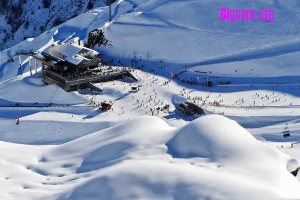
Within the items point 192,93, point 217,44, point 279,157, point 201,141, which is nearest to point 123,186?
point 201,141

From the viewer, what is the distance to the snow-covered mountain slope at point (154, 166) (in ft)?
54.1

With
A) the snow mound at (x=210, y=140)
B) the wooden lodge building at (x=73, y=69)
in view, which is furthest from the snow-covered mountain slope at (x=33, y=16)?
the snow mound at (x=210, y=140)

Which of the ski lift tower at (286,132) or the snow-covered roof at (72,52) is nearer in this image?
the ski lift tower at (286,132)

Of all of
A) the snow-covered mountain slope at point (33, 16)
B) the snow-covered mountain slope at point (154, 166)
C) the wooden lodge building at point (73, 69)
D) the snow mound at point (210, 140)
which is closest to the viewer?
the snow-covered mountain slope at point (154, 166)

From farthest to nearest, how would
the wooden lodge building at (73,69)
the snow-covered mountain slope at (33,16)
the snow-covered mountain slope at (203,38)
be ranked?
the snow-covered mountain slope at (33,16), the snow-covered mountain slope at (203,38), the wooden lodge building at (73,69)

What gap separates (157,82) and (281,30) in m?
15.8

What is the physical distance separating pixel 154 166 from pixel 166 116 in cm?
1762

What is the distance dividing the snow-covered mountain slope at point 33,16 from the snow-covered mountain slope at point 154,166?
69.1 metres

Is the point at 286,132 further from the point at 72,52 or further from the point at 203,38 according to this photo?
the point at 72,52

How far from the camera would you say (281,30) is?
49.0 meters

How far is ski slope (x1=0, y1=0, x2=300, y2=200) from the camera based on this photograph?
17297mm

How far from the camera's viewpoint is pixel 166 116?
35.2 metres

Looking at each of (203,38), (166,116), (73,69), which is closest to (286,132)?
(166,116)

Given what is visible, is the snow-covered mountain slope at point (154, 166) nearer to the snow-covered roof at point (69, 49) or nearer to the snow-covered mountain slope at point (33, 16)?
the snow-covered roof at point (69, 49)
